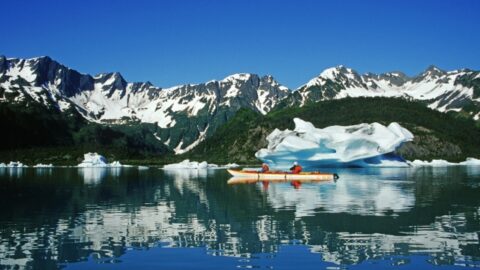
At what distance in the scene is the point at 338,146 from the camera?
154m

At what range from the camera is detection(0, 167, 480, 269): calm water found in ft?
98.6

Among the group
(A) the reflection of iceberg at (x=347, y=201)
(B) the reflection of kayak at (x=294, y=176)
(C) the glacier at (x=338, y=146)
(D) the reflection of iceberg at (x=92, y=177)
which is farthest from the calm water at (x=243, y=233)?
(C) the glacier at (x=338, y=146)

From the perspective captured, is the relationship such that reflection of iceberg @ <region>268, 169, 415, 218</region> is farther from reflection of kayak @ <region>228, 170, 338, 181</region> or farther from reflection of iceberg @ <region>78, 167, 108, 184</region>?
reflection of iceberg @ <region>78, 167, 108, 184</region>

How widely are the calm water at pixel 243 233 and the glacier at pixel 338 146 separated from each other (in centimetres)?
8616

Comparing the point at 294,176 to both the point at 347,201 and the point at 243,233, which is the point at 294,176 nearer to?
the point at 347,201

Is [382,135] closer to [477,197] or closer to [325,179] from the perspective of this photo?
[325,179]

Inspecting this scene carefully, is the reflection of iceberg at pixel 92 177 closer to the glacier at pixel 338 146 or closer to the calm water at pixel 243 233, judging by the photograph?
the glacier at pixel 338 146

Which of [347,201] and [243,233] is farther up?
[347,201]

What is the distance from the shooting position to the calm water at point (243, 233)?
30047 mm

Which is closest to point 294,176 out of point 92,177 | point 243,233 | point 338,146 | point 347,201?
point 347,201

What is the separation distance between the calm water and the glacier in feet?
283

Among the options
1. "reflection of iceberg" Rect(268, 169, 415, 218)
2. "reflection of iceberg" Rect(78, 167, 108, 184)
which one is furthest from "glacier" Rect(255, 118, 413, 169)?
"reflection of iceberg" Rect(268, 169, 415, 218)

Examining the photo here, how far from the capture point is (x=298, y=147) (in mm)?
149875

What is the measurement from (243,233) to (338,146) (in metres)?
118
